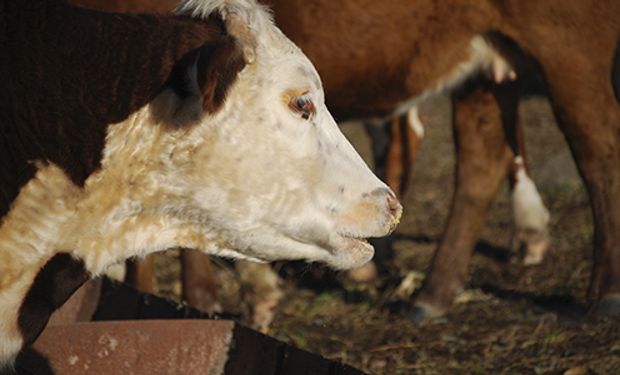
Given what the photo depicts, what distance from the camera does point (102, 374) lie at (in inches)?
160

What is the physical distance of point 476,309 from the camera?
5867 millimetres

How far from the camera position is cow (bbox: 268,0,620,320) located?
5.43 m

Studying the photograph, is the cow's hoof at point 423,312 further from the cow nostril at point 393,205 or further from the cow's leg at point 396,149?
the cow nostril at point 393,205

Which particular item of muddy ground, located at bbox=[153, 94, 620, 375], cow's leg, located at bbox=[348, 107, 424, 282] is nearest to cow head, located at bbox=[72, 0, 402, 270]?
muddy ground, located at bbox=[153, 94, 620, 375]

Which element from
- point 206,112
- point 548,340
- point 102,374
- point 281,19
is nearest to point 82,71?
point 206,112

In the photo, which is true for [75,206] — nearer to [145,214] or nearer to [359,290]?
[145,214]

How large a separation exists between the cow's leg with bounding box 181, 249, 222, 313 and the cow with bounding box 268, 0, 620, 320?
0.93 m

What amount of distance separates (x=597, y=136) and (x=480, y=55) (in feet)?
1.99

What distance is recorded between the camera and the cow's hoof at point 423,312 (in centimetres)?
581

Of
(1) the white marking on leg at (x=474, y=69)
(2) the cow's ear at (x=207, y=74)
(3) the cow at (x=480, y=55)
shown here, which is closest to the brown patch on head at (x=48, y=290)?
(2) the cow's ear at (x=207, y=74)

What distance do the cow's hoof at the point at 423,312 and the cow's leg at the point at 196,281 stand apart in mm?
899

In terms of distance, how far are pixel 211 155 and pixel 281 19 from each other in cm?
216

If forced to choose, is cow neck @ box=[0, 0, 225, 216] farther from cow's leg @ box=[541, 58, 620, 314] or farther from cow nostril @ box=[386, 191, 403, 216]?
cow's leg @ box=[541, 58, 620, 314]

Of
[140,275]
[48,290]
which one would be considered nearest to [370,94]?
[140,275]
